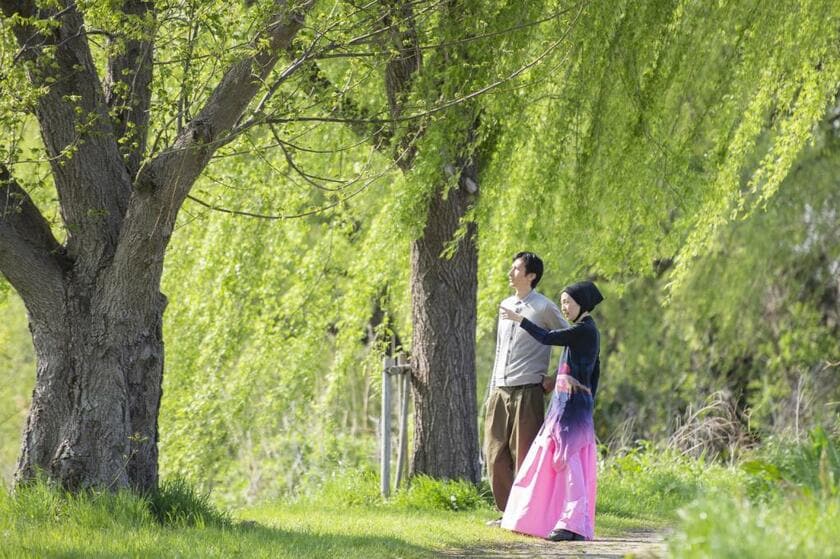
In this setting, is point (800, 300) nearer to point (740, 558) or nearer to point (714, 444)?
point (714, 444)

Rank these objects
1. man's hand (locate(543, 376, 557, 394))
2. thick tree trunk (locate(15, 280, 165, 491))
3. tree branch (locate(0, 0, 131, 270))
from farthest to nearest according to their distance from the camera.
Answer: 1. man's hand (locate(543, 376, 557, 394))
2. tree branch (locate(0, 0, 131, 270))
3. thick tree trunk (locate(15, 280, 165, 491))

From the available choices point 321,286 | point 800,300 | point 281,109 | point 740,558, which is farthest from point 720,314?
point 740,558

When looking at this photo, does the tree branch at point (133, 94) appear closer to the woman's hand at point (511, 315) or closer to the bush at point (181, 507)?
the bush at point (181, 507)

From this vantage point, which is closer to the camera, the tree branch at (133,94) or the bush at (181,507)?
the bush at (181,507)

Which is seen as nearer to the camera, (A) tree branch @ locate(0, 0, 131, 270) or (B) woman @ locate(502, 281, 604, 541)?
(A) tree branch @ locate(0, 0, 131, 270)

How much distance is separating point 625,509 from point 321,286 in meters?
4.10

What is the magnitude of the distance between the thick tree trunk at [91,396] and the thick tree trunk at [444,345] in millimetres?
3213

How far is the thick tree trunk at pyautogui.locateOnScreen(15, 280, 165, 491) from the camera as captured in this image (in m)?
7.30

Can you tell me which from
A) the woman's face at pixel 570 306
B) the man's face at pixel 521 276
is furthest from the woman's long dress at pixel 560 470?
the man's face at pixel 521 276

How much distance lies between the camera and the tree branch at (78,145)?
7.59 meters

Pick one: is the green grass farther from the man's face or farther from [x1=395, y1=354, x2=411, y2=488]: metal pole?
[x1=395, y1=354, x2=411, y2=488]: metal pole

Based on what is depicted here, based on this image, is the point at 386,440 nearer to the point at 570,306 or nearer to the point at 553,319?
the point at 553,319

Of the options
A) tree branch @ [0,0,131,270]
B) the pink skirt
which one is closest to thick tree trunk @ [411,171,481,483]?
the pink skirt

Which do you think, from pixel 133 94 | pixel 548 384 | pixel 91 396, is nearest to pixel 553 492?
pixel 548 384
